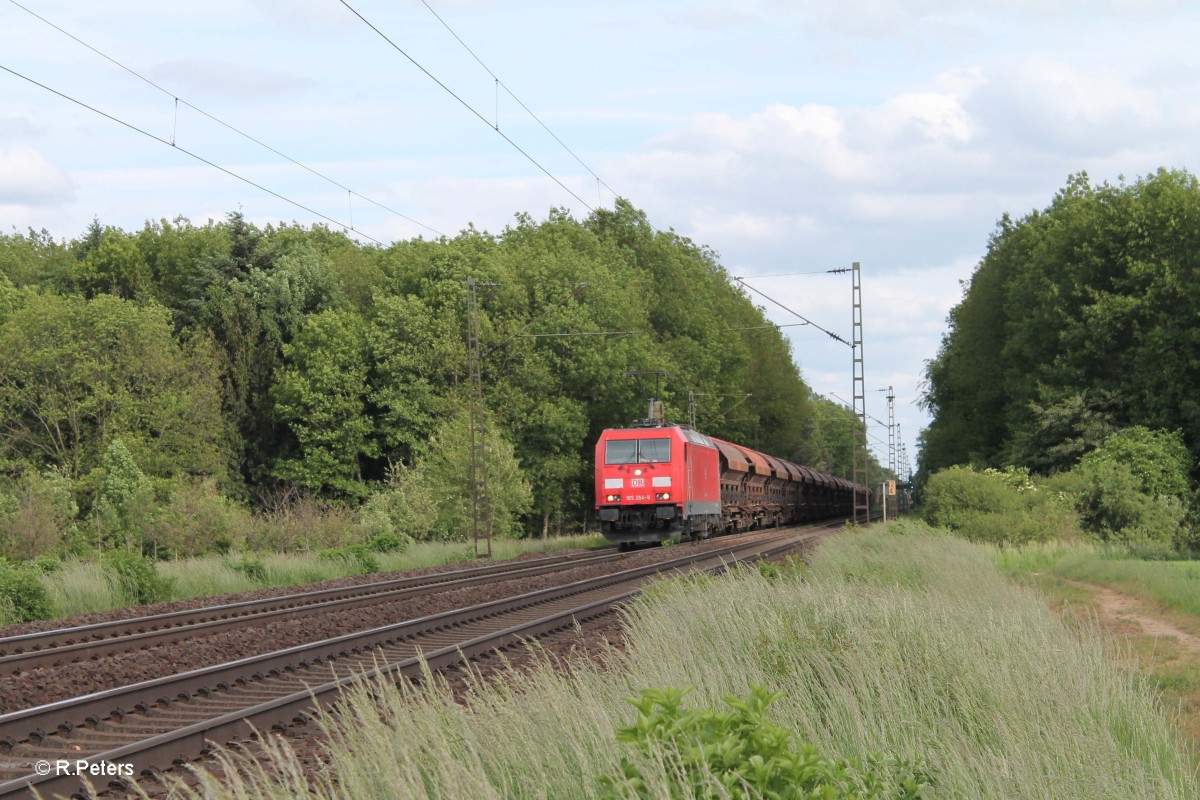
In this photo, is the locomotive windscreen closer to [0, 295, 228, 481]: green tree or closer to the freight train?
the freight train

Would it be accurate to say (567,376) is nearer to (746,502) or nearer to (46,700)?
(746,502)

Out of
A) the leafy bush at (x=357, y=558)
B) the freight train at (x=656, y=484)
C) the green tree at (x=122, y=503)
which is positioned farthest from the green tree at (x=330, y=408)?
the leafy bush at (x=357, y=558)

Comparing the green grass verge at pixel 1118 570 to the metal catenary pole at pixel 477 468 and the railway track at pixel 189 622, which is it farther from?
the metal catenary pole at pixel 477 468

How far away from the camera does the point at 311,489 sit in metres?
53.3

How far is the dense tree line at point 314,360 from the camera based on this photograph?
4788cm

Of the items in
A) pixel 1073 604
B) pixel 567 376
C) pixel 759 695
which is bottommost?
pixel 1073 604

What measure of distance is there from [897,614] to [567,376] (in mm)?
45788

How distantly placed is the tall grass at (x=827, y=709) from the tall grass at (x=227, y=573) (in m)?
11.9

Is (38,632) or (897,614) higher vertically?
(897,614)

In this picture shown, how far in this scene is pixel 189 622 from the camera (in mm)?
16031

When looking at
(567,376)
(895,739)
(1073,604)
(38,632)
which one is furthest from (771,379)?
(895,739)

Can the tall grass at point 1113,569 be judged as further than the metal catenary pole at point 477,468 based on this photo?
No

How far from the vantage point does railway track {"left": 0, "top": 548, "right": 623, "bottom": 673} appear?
12586 millimetres

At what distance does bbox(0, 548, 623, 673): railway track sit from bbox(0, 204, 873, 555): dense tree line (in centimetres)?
1739
